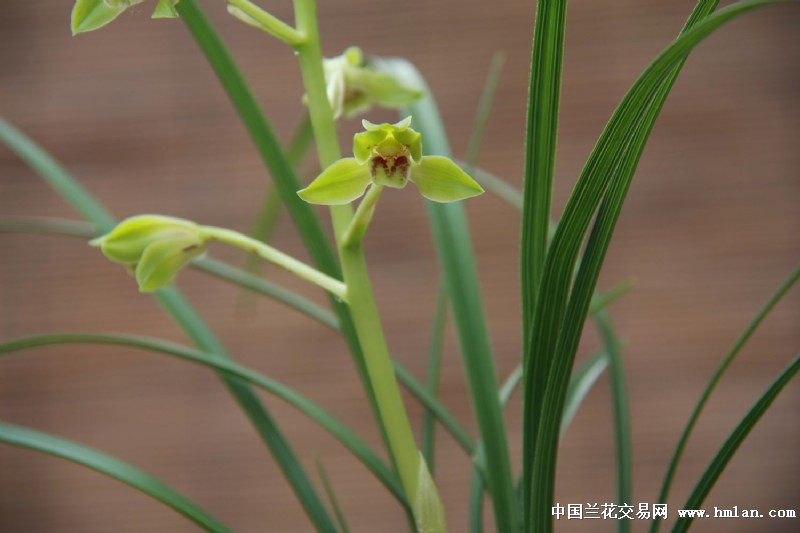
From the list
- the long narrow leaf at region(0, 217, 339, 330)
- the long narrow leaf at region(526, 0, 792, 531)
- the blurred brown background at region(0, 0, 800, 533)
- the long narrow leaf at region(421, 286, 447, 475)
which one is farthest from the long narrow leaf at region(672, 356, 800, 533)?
the blurred brown background at region(0, 0, 800, 533)

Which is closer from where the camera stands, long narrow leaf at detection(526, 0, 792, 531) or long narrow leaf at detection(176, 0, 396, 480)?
long narrow leaf at detection(526, 0, 792, 531)

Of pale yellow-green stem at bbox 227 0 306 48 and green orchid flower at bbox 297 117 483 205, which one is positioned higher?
pale yellow-green stem at bbox 227 0 306 48

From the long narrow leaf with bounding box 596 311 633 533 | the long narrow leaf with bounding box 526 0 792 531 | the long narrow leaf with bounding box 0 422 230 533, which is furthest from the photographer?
the long narrow leaf with bounding box 596 311 633 533

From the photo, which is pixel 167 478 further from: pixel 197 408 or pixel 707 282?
pixel 707 282

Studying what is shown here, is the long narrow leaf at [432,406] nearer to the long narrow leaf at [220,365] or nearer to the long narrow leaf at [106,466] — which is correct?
the long narrow leaf at [220,365]


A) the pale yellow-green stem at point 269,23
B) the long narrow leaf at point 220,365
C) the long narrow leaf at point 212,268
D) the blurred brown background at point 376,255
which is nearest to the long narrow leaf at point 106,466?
the long narrow leaf at point 220,365

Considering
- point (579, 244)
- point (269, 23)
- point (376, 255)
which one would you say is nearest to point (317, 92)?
point (269, 23)

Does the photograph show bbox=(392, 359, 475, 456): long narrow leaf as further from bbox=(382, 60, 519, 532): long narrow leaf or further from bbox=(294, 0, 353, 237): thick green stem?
bbox=(294, 0, 353, 237): thick green stem
